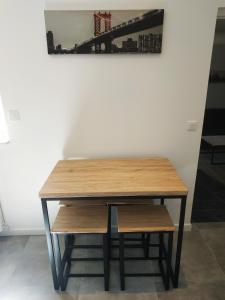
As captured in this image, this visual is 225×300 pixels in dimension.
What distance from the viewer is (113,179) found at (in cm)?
161

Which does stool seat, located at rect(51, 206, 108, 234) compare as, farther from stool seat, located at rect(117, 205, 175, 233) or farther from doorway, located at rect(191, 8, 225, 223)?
doorway, located at rect(191, 8, 225, 223)

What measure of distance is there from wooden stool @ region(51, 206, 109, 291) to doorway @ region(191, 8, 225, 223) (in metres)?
1.38

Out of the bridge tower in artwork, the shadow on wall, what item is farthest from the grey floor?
the bridge tower in artwork

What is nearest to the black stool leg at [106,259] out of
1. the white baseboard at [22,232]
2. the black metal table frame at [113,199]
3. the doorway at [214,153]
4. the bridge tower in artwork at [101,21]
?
the black metal table frame at [113,199]

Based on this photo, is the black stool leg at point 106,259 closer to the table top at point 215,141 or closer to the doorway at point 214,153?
the doorway at point 214,153

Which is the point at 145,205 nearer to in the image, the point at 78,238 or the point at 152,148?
the point at 152,148

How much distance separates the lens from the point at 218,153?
15.1ft

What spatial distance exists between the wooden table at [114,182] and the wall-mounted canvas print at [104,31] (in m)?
0.95

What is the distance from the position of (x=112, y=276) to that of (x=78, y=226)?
650 millimetres

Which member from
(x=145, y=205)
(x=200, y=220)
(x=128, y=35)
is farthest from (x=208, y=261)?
(x=128, y=35)

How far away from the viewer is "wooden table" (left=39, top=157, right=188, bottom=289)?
1.43 m

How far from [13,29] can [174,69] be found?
1373 mm

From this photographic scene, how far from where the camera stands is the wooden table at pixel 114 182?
143 cm

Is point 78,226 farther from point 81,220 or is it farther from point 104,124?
point 104,124
